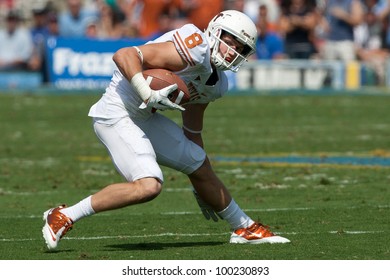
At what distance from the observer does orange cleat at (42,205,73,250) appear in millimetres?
6875

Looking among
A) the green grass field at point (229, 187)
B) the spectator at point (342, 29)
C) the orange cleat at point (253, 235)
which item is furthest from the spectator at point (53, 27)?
the orange cleat at point (253, 235)

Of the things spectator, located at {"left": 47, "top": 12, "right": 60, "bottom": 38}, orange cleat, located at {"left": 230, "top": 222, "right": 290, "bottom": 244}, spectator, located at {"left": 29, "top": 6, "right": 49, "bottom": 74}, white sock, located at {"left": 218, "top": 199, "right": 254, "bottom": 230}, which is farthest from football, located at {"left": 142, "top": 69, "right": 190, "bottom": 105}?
spectator, located at {"left": 47, "top": 12, "right": 60, "bottom": 38}

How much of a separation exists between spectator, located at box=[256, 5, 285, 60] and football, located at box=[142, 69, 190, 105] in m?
16.0

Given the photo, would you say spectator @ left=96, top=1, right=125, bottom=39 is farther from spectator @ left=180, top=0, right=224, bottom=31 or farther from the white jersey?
the white jersey

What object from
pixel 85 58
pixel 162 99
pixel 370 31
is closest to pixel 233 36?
pixel 162 99

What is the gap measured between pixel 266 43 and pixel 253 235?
1592 centimetres

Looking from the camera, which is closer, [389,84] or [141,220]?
[141,220]

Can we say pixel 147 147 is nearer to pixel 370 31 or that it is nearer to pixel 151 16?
pixel 151 16

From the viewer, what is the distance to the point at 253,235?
24.1 feet

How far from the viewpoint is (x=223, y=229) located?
319 inches

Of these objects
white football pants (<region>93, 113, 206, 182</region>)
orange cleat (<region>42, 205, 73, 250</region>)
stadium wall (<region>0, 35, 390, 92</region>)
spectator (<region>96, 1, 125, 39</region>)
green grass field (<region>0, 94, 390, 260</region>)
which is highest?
white football pants (<region>93, 113, 206, 182</region>)
